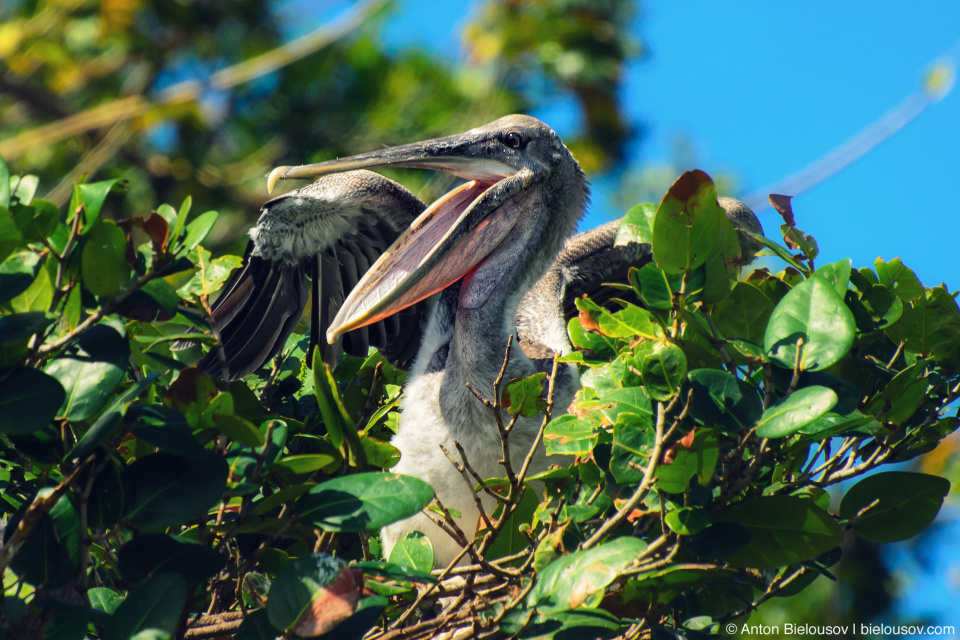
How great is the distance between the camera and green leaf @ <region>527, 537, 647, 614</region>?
1.36 meters

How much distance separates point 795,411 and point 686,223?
14.6 inches

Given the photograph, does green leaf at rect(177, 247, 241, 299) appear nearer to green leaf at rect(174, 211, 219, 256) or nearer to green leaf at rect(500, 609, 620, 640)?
green leaf at rect(174, 211, 219, 256)

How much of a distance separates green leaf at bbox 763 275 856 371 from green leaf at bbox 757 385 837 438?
74 millimetres

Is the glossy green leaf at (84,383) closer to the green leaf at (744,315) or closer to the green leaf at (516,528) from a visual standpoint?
the green leaf at (516,528)

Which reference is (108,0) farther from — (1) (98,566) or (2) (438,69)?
(1) (98,566)

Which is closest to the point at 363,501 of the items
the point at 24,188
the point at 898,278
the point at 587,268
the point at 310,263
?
the point at 24,188

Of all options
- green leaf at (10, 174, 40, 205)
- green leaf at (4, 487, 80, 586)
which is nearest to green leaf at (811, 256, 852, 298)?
green leaf at (4, 487, 80, 586)

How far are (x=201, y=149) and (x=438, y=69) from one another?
2.18 metres

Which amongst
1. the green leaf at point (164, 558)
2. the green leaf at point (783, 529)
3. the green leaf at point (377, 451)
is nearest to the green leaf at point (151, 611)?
the green leaf at point (164, 558)

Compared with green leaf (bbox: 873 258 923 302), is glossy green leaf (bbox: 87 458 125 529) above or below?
below

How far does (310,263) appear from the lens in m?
3.10

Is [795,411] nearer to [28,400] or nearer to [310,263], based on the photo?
[28,400]

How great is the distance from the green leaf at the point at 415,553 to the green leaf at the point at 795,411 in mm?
690

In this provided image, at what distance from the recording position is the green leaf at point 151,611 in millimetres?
1289
